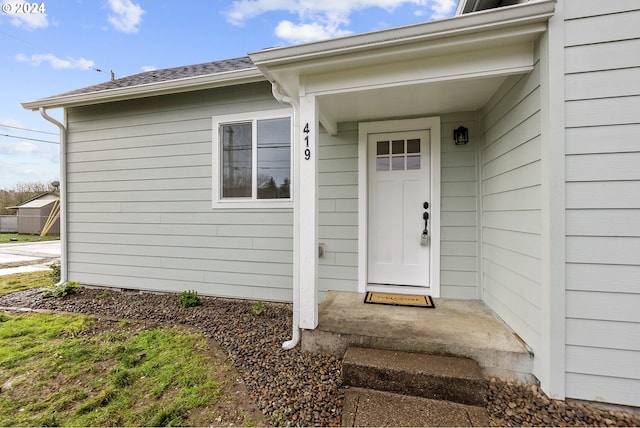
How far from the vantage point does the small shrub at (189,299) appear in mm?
3520

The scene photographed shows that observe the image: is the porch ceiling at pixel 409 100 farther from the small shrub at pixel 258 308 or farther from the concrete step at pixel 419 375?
the small shrub at pixel 258 308

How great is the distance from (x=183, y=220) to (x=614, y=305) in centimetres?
449

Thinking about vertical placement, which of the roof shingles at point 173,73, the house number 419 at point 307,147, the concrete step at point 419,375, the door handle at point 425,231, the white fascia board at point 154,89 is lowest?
the concrete step at point 419,375

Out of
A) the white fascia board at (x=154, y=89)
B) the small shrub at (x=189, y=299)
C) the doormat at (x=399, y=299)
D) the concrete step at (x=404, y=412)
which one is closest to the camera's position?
the concrete step at (x=404, y=412)

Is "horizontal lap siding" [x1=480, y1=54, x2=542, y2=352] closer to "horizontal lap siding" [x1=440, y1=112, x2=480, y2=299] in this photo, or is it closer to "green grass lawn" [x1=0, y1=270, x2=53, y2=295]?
"horizontal lap siding" [x1=440, y1=112, x2=480, y2=299]

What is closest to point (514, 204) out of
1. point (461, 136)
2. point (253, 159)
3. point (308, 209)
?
point (461, 136)

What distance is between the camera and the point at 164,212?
13.1ft

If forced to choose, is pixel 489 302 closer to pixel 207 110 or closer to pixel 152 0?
pixel 207 110

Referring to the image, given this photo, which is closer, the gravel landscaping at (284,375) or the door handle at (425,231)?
the gravel landscaping at (284,375)

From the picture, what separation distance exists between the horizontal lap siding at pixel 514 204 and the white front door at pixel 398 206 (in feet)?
2.03

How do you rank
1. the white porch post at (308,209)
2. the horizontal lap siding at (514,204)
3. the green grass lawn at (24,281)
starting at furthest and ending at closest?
1. the green grass lawn at (24,281)
2. the white porch post at (308,209)
3. the horizontal lap siding at (514,204)

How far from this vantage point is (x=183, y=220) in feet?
12.9

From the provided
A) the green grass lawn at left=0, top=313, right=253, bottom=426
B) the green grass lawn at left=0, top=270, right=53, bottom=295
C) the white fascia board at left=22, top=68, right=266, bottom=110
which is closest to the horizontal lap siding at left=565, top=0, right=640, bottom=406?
the green grass lawn at left=0, top=313, right=253, bottom=426

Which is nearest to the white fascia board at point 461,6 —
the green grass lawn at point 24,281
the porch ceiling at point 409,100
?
the porch ceiling at point 409,100
